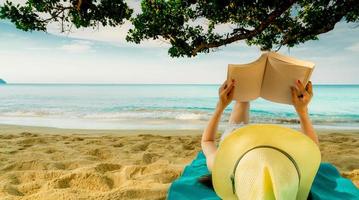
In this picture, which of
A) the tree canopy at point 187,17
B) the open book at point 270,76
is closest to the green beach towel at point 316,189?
the open book at point 270,76

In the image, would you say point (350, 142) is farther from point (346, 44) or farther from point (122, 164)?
point (346, 44)

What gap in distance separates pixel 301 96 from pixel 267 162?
1.50 meters

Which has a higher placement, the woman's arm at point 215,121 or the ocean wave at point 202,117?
the woman's arm at point 215,121

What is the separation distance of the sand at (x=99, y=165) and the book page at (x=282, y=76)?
43.4 inches

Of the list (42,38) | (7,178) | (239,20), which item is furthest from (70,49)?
(7,178)

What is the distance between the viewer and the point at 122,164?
3982 mm

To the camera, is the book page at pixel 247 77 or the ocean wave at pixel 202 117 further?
the ocean wave at pixel 202 117

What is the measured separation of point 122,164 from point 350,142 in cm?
381

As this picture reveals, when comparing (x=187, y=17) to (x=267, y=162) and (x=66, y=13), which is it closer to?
(x=66, y=13)

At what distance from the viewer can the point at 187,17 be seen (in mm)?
6242

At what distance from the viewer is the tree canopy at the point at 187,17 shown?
18.2 ft

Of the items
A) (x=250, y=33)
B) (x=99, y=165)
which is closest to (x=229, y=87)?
(x=99, y=165)

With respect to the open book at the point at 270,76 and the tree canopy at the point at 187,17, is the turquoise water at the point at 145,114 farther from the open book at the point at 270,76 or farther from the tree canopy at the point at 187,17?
the open book at the point at 270,76

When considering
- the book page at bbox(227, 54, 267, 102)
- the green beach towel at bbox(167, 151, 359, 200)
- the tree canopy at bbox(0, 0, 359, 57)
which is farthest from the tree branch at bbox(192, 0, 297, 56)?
the green beach towel at bbox(167, 151, 359, 200)
